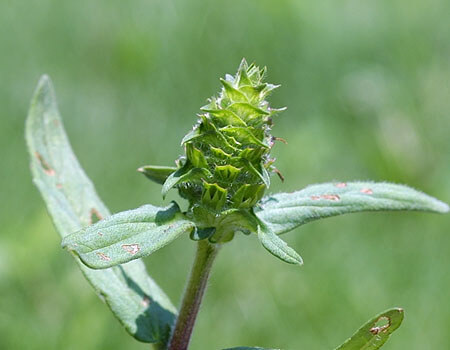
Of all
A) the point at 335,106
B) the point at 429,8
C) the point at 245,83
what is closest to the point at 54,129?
the point at 245,83

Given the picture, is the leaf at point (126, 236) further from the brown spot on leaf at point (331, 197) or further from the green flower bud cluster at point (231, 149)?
the brown spot on leaf at point (331, 197)

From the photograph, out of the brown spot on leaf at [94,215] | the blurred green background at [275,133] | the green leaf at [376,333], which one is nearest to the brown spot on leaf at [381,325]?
the green leaf at [376,333]

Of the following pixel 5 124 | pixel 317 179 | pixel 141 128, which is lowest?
pixel 317 179

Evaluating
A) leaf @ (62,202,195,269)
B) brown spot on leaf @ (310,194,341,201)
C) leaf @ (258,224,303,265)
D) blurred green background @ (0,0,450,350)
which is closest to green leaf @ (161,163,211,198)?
leaf @ (62,202,195,269)

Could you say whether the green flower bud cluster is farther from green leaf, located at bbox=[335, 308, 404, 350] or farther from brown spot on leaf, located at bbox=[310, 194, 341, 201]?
green leaf, located at bbox=[335, 308, 404, 350]

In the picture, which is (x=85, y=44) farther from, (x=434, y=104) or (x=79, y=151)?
(x=434, y=104)

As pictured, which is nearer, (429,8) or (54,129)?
(54,129)

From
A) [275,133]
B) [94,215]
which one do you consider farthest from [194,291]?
[275,133]
